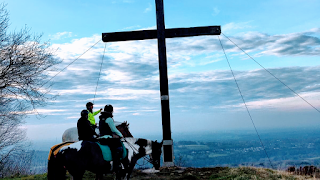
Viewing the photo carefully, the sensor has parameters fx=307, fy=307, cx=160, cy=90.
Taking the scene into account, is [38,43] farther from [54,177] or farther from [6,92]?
[54,177]

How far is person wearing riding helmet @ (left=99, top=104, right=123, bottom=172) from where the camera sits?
9352 mm

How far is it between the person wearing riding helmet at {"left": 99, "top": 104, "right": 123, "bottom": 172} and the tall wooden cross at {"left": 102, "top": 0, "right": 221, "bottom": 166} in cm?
479

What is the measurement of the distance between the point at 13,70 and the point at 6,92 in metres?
1.38

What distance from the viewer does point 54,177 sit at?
8633mm

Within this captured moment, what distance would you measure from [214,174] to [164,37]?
21.7ft

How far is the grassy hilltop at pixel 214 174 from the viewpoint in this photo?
11.9m

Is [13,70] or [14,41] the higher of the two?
[14,41]

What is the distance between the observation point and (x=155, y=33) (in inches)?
578

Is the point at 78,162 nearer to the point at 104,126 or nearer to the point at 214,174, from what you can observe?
the point at 104,126

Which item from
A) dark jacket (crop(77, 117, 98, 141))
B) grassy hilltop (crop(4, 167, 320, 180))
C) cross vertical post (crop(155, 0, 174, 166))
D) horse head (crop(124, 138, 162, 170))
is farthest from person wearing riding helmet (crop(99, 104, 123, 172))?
cross vertical post (crop(155, 0, 174, 166))

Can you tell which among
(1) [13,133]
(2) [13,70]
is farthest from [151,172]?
(1) [13,133]

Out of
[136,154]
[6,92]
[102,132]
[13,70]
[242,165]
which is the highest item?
[13,70]

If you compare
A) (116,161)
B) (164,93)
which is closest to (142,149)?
(116,161)

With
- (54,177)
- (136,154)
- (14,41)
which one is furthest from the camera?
(14,41)
